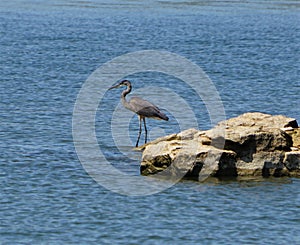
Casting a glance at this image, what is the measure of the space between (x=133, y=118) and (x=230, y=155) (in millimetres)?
7372

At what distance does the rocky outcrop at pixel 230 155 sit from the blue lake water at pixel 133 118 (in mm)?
339

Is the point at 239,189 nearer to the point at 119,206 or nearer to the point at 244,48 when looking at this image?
the point at 119,206

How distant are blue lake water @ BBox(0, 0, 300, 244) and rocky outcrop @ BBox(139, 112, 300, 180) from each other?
339mm

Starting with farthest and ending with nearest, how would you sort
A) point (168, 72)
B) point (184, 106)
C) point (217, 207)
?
point (168, 72) < point (184, 106) < point (217, 207)

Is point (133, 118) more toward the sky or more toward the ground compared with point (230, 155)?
more toward the sky

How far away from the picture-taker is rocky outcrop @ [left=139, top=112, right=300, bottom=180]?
19.2 m

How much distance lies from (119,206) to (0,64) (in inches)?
799

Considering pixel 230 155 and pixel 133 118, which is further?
pixel 133 118

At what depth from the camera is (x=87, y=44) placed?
145 ft

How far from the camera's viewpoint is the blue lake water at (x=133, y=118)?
54.1 feet

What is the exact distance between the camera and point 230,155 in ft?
63.4

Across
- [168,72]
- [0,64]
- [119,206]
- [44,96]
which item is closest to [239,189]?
[119,206]

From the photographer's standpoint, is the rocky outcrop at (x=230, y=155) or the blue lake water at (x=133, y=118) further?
the rocky outcrop at (x=230, y=155)

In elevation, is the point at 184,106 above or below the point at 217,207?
above
